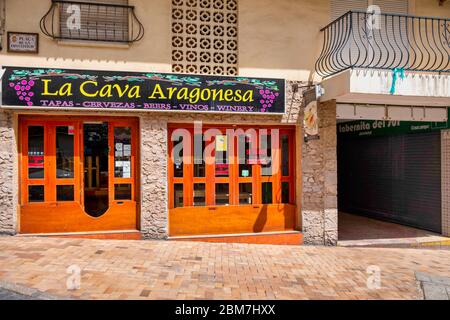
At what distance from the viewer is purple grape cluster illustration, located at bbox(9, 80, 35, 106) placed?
256 inches

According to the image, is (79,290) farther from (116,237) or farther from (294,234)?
(294,234)

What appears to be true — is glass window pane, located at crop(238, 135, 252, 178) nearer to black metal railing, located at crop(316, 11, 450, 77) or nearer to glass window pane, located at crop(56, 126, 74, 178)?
black metal railing, located at crop(316, 11, 450, 77)

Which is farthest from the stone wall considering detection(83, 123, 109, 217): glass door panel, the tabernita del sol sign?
detection(83, 123, 109, 217): glass door panel

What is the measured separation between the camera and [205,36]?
7.51 metres

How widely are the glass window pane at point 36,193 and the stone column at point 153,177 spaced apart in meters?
1.95

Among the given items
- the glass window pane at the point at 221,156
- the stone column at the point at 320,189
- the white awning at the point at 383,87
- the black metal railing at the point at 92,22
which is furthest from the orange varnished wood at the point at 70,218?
the white awning at the point at 383,87

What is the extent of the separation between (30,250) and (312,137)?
561 centimetres

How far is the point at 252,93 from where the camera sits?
7379mm

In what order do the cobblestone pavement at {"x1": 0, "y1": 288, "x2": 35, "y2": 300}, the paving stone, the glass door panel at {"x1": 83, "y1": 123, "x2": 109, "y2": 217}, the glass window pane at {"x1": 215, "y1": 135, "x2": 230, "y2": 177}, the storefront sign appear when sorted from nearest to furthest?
1. the cobblestone pavement at {"x1": 0, "y1": 288, "x2": 35, "y2": 300}
2. the paving stone
3. the glass door panel at {"x1": 83, "y1": 123, "x2": 109, "y2": 217}
4. the glass window pane at {"x1": 215, "y1": 135, "x2": 230, "y2": 177}
5. the storefront sign

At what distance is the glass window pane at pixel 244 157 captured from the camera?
783 cm

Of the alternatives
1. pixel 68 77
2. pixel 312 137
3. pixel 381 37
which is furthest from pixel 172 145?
pixel 381 37

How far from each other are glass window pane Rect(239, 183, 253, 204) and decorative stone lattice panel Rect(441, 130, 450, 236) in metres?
4.81

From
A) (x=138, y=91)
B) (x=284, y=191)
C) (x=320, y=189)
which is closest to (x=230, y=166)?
(x=284, y=191)

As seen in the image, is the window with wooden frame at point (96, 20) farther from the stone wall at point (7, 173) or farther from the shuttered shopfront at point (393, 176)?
the shuttered shopfront at point (393, 176)
